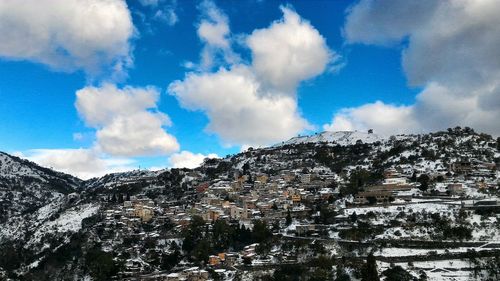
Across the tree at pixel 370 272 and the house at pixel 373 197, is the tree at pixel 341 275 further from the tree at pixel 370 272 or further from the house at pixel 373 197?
the house at pixel 373 197

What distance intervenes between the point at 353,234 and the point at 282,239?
8249 mm

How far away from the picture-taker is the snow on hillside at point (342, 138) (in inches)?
5635

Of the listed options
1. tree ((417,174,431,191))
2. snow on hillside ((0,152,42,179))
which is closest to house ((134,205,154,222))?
tree ((417,174,431,191))

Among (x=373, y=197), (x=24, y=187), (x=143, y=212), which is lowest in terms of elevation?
(x=373, y=197)

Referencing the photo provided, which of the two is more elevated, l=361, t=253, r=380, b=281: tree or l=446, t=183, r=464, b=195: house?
l=446, t=183, r=464, b=195: house

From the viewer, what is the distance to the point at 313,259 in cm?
4781

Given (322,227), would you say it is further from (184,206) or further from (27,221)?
(27,221)

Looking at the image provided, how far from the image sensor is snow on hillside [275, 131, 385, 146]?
14312cm

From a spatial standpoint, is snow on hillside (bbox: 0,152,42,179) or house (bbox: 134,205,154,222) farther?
snow on hillside (bbox: 0,152,42,179)

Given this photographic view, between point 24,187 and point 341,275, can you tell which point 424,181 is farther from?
point 24,187

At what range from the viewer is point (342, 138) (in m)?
152

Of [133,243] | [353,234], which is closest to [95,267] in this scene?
[133,243]

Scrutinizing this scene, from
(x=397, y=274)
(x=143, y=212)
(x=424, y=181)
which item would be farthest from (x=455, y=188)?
(x=143, y=212)

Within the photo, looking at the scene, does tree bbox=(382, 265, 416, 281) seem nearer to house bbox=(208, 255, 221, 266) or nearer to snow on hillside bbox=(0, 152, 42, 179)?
house bbox=(208, 255, 221, 266)
